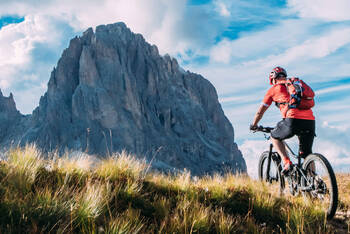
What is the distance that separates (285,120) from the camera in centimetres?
622

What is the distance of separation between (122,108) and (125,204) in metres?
145

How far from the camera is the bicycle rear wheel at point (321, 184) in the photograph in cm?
502

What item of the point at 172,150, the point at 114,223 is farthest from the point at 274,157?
the point at 172,150

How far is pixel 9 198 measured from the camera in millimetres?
3441

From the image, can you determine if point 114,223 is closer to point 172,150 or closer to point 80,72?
point 80,72

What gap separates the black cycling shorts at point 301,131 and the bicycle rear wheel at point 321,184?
37cm

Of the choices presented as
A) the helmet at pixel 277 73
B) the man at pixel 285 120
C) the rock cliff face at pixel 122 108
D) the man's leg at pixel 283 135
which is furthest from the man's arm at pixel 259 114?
the rock cliff face at pixel 122 108

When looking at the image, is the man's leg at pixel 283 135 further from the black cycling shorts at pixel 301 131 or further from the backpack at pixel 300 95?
the backpack at pixel 300 95

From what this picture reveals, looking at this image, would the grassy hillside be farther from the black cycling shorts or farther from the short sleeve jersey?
the short sleeve jersey

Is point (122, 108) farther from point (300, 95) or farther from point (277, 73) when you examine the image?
point (300, 95)

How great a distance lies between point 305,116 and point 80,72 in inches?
5836

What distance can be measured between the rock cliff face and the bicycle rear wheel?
116 m

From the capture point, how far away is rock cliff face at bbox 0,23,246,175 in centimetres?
13988

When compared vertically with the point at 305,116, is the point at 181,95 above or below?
above
